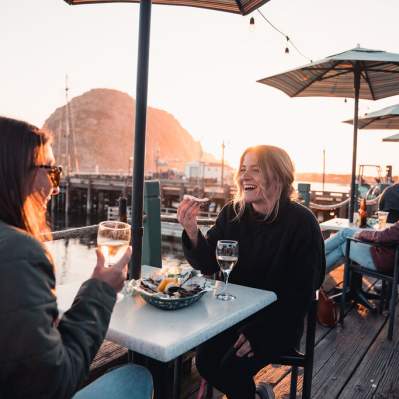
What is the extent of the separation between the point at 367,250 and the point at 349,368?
124 centimetres

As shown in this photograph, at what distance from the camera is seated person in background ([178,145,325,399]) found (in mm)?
1813

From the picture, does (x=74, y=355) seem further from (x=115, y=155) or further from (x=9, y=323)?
(x=115, y=155)

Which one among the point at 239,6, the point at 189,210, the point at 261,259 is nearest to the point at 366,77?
the point at 239,6

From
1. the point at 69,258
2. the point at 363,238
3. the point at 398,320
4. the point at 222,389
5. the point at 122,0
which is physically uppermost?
the point at 122,0

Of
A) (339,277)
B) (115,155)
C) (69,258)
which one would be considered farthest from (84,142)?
(339,277)

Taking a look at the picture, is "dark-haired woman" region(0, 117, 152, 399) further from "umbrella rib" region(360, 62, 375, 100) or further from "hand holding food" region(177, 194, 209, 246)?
"umbrella rib" region(360, 62, 375, 100)

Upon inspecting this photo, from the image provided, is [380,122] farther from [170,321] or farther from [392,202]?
[170,321]

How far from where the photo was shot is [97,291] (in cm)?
107

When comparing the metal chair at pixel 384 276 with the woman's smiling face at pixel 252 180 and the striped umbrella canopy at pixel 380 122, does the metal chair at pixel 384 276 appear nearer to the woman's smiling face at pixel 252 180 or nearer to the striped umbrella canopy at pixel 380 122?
the woman's smiling face at pixel 252 180

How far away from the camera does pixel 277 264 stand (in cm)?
205

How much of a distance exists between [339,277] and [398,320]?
135 cm

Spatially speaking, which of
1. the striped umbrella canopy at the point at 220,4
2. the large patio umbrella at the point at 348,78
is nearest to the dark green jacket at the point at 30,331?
the striped umbrella canopy at the point at 220,4

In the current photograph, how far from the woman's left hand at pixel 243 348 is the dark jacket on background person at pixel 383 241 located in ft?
6.88

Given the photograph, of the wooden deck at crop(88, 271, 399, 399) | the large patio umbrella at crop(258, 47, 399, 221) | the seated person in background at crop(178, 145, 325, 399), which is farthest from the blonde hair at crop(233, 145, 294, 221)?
Result: the large patio umbrella at crop(258, 47, 399, 221)
